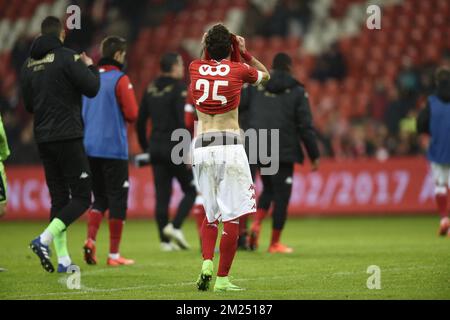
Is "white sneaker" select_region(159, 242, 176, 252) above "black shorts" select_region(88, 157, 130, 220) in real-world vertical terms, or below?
below

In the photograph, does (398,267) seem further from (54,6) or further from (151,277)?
(54,6)

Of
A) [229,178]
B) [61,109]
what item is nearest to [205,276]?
[229,178]

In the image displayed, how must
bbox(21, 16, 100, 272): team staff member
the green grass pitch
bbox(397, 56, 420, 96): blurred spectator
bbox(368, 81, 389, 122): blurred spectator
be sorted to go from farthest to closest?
bbox(368, 81, 389, 122): blurred spectator, bbox(397, 56, 420, 96): blurred spectator, bbox(21, 16, 100, 272): team staff member, the green grass pitch

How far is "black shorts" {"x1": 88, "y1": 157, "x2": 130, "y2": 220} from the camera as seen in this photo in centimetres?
1144

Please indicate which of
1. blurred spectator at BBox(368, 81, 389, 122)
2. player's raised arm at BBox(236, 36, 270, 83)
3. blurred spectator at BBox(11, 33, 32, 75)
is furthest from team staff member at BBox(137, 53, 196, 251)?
blurred spectator at BBox(11, 33, 32, 75)

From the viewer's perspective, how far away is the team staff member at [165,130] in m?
13.5

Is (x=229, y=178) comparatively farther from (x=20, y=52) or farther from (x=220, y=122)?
(x=20, y=52)

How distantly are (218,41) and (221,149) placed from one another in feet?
3.19

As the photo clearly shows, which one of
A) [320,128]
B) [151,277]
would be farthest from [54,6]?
[151,277]

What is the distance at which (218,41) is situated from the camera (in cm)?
862

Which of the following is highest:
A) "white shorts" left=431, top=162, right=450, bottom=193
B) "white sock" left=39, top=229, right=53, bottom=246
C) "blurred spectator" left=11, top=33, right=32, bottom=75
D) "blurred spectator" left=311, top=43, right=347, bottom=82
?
"blurred spectator" left=11, top=33, right=32, bottom=75

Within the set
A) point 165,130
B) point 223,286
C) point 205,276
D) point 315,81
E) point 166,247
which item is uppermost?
point 165,130

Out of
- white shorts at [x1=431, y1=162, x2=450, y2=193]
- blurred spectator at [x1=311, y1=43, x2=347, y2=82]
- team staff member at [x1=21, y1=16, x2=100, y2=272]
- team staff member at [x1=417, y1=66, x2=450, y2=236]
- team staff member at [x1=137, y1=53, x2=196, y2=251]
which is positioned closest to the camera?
team staff member at [x1=21, y1=16, x2=100, y2=272]

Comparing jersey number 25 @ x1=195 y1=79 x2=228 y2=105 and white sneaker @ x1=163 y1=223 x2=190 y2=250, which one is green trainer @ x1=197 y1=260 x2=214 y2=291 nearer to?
jersey number 25 @ x1=195 y1=79 x2=228 y2=105
